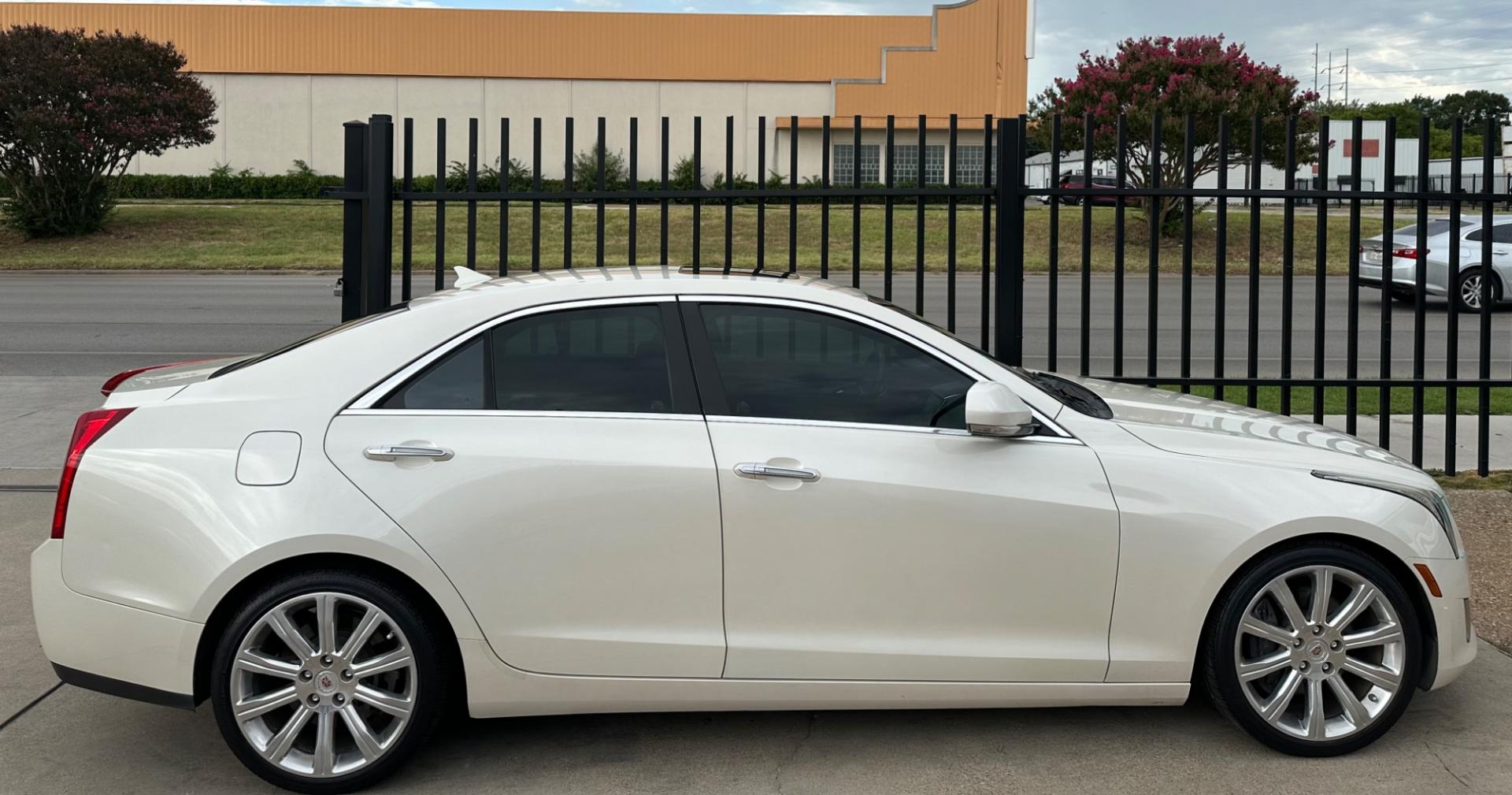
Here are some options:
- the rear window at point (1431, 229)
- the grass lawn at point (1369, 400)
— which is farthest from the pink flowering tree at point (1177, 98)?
the grass lawn at point (1369, 400)

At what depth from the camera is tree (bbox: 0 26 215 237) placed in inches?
1100

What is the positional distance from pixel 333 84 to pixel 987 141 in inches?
1748

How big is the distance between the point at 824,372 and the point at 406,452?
1.28 meters

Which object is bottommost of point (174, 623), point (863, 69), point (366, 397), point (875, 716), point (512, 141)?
point (875, 716)

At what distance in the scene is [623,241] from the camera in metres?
28.2

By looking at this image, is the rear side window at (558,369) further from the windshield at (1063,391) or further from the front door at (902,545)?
the windshield at (1063,391)

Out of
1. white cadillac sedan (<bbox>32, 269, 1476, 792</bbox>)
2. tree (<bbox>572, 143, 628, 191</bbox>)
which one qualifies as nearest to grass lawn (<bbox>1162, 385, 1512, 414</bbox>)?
white cadillac sedan (<bbox>32, 269, 1476, 792</bbox>)

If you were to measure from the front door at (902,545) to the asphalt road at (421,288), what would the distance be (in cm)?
875

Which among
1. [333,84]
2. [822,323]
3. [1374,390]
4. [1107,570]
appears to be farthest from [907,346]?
[333,84]

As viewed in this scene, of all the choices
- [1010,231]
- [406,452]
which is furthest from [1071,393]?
[1010,231]

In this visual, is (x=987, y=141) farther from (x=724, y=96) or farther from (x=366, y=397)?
(x=724, y=96)

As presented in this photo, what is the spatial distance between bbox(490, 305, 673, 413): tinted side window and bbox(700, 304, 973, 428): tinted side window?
0.21 metres

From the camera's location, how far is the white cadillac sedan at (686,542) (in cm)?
389

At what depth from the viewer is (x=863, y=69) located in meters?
47.8
